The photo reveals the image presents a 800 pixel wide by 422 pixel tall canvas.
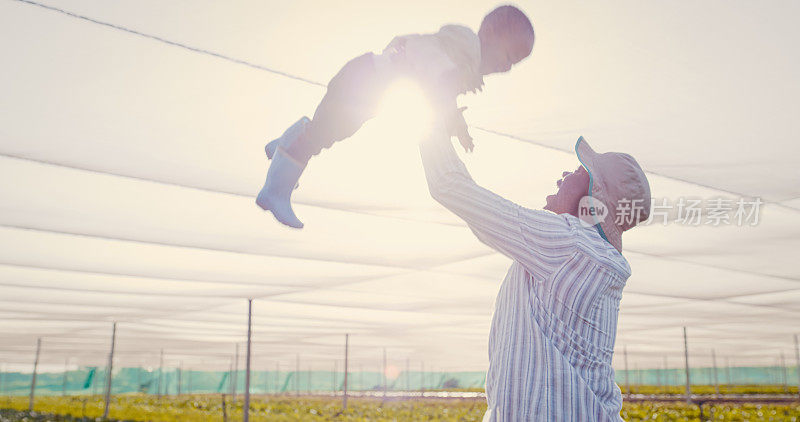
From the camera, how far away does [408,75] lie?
1513 millimetres

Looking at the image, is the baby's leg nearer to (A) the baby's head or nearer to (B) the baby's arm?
(B) the baby's arm

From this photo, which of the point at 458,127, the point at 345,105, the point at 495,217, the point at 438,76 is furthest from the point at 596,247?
the point at 345,105

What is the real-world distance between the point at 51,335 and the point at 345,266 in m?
10.5

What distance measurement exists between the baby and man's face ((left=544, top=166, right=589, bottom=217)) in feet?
1.17

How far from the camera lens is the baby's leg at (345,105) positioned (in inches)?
60.6

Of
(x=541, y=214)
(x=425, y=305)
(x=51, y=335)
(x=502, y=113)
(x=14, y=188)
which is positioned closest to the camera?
(x=541, y=214)

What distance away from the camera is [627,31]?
7.66 feet

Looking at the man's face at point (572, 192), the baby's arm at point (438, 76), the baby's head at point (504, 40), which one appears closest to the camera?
the baby's arm at point (438, 76)

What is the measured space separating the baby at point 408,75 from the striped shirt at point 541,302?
111 mm

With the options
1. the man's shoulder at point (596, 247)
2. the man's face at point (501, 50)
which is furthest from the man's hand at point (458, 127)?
the man's shoulder at point (596, 247)

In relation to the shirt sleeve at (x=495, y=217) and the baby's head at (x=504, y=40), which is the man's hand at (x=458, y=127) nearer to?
the shirt sleeve at (x=495, y=217)

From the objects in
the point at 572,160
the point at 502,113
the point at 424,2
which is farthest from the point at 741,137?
the point at 424,2

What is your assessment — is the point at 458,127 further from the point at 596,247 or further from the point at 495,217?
the point at 596,247

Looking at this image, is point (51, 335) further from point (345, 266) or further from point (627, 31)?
point (627, 31)
